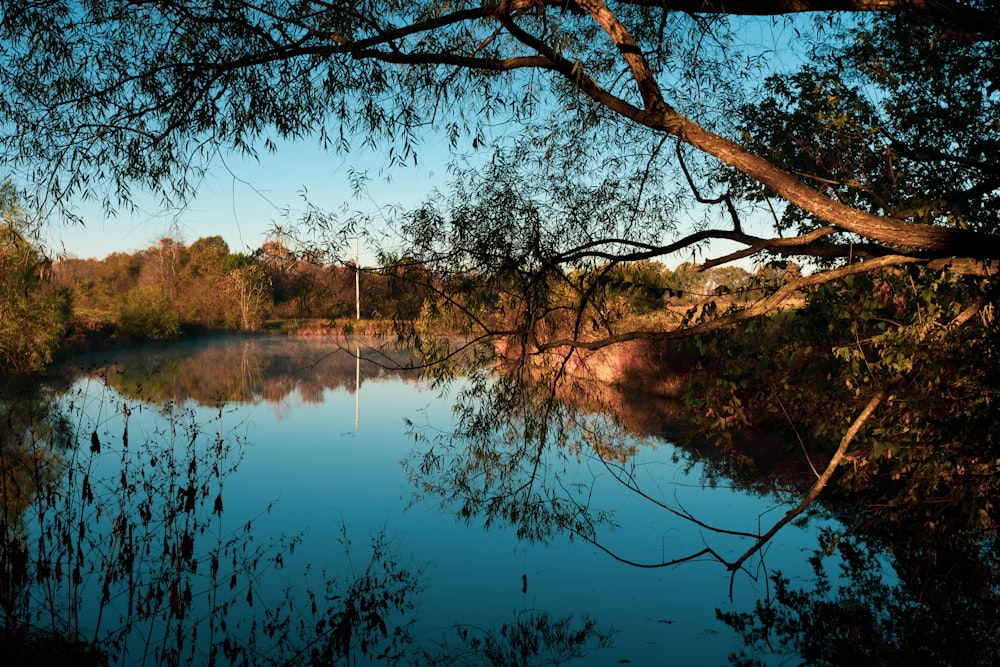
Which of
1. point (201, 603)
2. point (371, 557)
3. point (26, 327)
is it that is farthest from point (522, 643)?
point (26, 327)

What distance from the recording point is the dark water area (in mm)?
3969

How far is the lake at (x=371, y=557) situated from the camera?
4.01m

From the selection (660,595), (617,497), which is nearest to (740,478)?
(617,497)

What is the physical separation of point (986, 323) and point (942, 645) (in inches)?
67.2

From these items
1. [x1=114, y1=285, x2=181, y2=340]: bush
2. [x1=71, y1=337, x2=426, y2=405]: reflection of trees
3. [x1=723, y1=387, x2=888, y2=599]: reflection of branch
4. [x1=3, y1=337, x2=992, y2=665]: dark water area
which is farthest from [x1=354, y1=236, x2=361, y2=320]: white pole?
[x1=114, y1=285, x2=181, y2=340]: bush

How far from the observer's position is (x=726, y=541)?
5.90 meters

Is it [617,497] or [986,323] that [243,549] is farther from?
[986,323]

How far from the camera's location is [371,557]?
18.1ft

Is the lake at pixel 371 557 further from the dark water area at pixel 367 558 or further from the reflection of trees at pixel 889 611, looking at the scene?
the reflection of trees at pixel 889 611

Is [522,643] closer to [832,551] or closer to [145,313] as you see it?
[832,551]

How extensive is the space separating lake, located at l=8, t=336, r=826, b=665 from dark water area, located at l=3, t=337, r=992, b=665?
0.06ft

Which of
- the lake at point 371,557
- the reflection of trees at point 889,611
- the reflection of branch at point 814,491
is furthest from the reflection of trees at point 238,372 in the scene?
the reflection of branch at point 814,491

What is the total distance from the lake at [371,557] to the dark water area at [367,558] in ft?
0.06

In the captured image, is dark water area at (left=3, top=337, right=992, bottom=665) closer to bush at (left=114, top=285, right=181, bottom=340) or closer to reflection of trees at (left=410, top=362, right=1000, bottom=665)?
reflection of trees at (left=410, top=362, right=1000, bottom=665)
